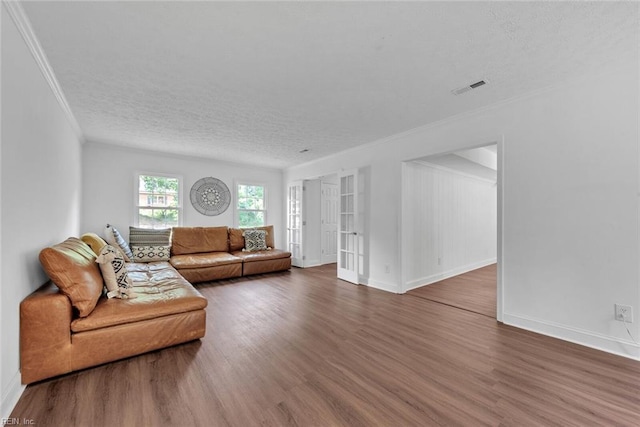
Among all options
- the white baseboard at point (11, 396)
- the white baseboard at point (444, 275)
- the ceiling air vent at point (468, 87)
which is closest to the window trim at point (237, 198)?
the white baseboard at point (444, 275)

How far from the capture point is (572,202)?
8.05ft

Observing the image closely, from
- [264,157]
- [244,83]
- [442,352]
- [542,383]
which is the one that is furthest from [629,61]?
[264,157]

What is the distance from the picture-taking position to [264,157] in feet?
17.9

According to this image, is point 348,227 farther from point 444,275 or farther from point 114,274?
point 114,274

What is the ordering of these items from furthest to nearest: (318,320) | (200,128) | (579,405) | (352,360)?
(200,128)
(318,320)
(352,360)
(579,405)

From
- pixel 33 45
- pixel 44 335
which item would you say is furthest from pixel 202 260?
pixel 33 45

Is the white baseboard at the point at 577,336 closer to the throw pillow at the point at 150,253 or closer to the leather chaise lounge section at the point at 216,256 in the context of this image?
the leather chaise lounge section at the point at 216,256

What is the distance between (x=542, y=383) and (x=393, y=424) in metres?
1.20

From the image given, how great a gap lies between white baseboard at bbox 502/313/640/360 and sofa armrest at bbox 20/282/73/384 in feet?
13.0

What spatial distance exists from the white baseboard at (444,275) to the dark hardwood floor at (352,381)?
1.37 meters

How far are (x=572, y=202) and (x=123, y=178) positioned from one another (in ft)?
21.3

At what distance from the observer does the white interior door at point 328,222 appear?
6.56 metres

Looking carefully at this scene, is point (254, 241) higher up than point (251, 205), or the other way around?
point (251, 205)

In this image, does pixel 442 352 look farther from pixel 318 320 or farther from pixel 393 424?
pixel 318 320
